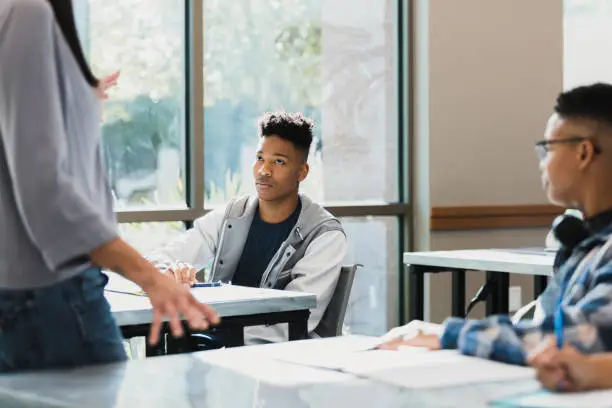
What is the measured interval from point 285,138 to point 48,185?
263 cm

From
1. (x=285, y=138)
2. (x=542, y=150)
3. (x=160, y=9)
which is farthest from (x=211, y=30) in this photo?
(x=542, y=150)

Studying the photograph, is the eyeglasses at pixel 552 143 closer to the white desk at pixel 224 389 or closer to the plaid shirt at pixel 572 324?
→ the plaid shirt at pixel 572 324

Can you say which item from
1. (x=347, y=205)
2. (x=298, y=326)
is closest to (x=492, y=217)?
(x=347, y=205)

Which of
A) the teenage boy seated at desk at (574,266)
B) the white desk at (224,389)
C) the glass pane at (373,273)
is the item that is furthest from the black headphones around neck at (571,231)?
the glass pane at (373,273)

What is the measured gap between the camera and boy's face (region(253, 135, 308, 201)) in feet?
13.0

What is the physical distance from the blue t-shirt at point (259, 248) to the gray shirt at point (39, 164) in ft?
7.63

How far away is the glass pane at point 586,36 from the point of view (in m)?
6.12

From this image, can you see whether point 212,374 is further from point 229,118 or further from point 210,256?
point 229,118

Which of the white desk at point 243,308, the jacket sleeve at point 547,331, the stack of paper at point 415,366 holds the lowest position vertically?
the white desk at point 243,308

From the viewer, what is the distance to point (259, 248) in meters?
3.90

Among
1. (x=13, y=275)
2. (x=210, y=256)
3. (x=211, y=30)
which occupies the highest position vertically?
(x=211, y=30)

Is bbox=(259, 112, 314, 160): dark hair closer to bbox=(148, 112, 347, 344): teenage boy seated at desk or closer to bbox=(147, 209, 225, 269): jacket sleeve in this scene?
bbox=(148, 112, 347, 344): teenage boy seated at desk

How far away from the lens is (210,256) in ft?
13.1

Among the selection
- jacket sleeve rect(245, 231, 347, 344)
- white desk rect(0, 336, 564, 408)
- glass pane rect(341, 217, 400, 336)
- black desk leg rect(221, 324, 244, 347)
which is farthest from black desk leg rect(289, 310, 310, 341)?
glass pane rect(341, 217, 400, 336)
